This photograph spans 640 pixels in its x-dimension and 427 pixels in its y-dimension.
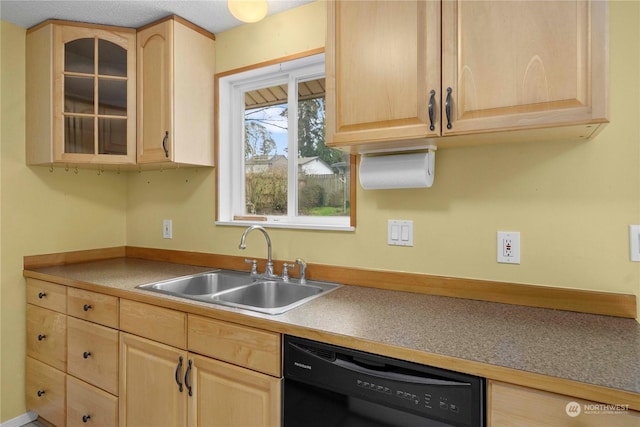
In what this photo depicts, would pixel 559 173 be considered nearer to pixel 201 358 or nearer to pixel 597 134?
pixel 597 134

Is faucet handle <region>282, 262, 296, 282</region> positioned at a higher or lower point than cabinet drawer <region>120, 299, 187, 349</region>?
higher

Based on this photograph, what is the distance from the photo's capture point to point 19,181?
2.11 meters

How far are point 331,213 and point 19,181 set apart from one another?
1782 millimetres

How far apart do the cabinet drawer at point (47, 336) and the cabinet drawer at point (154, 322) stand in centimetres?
53

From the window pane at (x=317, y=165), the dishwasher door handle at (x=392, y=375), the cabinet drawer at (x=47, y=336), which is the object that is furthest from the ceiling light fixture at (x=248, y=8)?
the cabinet drawer at (x=47, y=336)

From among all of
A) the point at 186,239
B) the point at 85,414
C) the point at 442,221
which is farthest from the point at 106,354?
the point at 442,221

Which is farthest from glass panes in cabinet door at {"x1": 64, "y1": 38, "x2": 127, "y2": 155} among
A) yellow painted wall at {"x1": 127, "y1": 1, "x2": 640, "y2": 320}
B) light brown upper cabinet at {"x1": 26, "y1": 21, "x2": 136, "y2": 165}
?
yellow painted wall at {"x1": 127, "y1": 1, "x2": 640, "y2": 320}

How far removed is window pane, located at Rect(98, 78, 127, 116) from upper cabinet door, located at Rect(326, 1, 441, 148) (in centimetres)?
131

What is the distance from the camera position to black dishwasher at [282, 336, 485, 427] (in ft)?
3.04

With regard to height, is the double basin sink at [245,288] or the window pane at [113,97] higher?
the window pane at [113,97]

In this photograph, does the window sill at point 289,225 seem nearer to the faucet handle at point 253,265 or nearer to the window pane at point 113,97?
the faucet handle at point 253,265

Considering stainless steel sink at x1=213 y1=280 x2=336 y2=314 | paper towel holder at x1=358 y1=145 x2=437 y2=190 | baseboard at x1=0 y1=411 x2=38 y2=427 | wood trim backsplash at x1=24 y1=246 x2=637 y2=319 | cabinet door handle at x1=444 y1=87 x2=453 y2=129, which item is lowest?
baseboard at x1=0 y1=411 x2=38 y2=427

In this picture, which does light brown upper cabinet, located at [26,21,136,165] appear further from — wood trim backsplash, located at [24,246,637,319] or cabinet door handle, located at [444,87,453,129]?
cabinet door handle, located at [444,87,453,129]

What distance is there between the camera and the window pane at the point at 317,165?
6.23 ft
